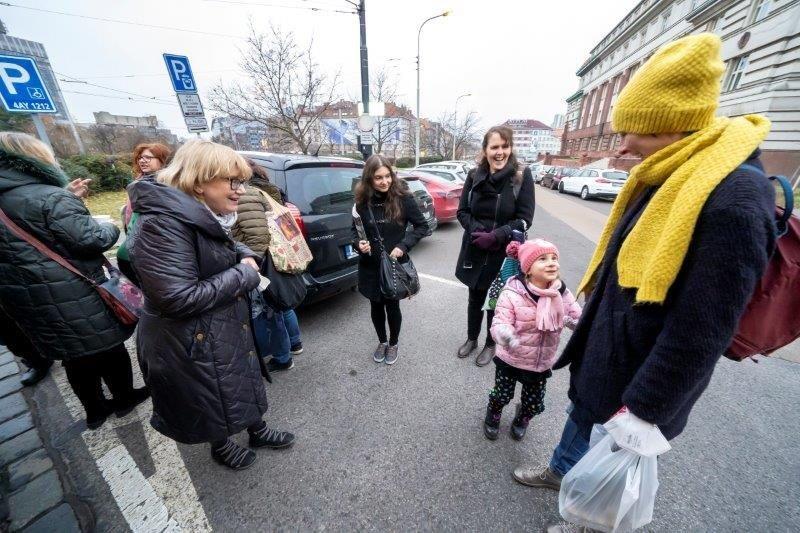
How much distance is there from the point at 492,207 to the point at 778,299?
1.72 m

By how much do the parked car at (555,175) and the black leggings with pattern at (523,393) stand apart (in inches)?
693

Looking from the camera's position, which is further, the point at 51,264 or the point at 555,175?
the point at 555,175

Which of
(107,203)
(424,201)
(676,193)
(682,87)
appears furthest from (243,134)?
(676,193)

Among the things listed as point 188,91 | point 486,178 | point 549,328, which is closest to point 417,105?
point 188,91

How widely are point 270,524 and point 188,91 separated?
5.35m

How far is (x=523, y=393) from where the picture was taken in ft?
6.64

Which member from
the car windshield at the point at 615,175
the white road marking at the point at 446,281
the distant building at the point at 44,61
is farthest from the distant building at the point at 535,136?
the white road marking at the point at 446,281

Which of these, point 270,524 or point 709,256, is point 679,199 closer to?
point 709,256

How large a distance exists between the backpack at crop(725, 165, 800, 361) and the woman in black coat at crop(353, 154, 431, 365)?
1.90 meters

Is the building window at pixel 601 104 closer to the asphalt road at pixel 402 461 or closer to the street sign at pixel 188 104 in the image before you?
the asphalt road at pixel 402 461

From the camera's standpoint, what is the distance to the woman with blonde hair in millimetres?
1652

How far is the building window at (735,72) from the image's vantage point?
15.5m

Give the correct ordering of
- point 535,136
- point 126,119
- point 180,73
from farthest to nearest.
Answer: point 535,136, point 126,119, point 180,73

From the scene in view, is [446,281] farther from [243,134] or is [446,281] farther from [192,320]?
[243,134]
